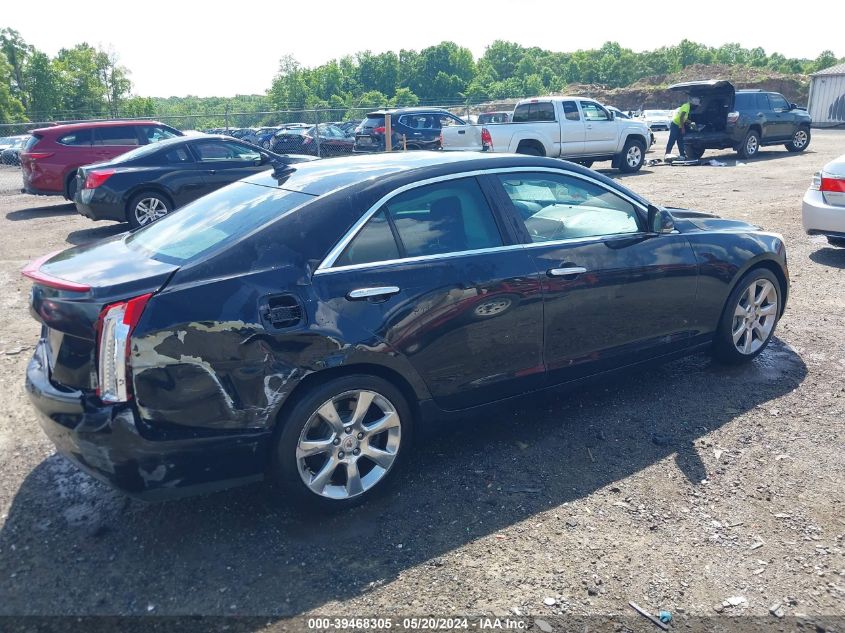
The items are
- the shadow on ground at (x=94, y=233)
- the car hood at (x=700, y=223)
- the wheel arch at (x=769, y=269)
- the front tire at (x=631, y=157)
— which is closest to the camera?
the car hood at (x=700, y=223)

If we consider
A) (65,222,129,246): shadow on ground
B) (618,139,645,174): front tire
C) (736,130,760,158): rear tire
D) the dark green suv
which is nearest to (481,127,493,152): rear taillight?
(618,139,645,174): front tire

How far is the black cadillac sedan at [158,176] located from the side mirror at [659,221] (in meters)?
7.75

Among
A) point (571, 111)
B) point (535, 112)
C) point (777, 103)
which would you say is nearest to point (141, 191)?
point (535, 112)

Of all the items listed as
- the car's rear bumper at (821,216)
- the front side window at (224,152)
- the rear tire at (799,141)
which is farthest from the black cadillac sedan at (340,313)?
the rear tire at (799,141)

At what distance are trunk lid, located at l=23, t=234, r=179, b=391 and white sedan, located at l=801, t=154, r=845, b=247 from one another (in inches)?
297

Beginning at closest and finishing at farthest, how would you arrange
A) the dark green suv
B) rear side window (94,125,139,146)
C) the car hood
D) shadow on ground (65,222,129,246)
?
1. the car hood
2. shadow on ground (65,222,129,246)
3. rear side window (94,125,139,146)
4. the dark green suv

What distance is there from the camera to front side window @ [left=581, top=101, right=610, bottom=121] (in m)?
17.8

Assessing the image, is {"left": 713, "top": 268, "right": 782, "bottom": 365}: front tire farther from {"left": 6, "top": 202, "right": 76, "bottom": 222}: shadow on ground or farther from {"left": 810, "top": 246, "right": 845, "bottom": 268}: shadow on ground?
{"left": 6, "top": 202, "right": 76, "bottom": 222}: shadow on ground

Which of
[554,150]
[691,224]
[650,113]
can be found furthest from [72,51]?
[691,224]

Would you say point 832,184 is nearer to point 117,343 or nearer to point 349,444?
point 349,444

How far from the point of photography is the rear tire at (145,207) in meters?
11.0

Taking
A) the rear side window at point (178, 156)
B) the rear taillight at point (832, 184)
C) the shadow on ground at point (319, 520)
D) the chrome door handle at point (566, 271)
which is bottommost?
the shadow on ground at point (319, 520)

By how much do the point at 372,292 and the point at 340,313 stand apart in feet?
0.64

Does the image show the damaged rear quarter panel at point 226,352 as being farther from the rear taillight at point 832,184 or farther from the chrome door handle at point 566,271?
the rear taillight at point 832,184
